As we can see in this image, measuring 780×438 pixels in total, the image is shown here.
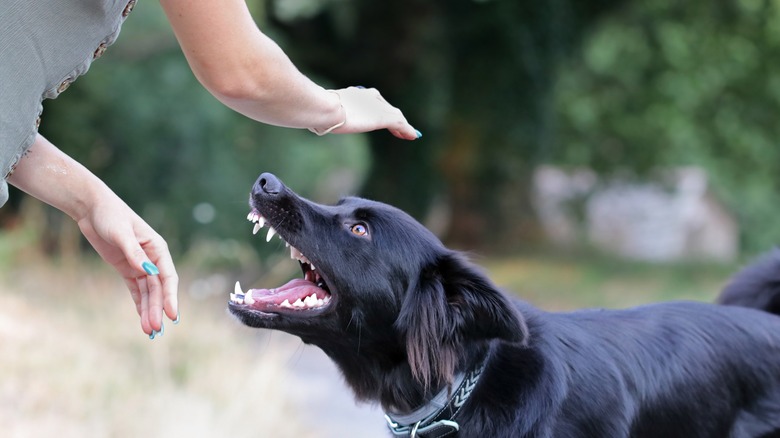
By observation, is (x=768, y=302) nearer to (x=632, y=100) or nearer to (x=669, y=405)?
(x=669, y=405)

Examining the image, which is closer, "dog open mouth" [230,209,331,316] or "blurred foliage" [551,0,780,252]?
"dog open mouth" [230,209,331,316]

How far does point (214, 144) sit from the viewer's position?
1215 cm

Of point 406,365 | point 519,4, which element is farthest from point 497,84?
point 406,365

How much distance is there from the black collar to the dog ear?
2.5 inches

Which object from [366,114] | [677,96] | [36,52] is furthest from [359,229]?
[677,96]

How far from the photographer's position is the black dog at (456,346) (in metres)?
2.90

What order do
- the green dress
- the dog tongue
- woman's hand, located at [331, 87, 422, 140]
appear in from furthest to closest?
the dog tongue, woman's hand, located at [331, 87, 422, 140], the green dress

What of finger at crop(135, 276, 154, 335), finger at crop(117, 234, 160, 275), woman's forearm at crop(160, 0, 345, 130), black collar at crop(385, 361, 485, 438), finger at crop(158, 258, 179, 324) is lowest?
black collar at crop(385, 361, 485, 438)

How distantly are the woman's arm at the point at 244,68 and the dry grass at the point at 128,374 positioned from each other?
272 cm

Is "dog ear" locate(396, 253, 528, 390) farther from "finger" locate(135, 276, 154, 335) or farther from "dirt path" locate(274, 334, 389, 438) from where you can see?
"dirt path" locate(274, 334, 389, 438)

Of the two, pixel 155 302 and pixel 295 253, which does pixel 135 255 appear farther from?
pixel 295 253

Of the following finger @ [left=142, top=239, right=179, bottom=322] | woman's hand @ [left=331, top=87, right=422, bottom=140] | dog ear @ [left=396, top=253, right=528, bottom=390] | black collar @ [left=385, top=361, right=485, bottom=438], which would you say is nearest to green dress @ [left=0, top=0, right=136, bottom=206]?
finger @ [left=142, top=239, right=179, bottom=322]

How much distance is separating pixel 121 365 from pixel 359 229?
121 inches

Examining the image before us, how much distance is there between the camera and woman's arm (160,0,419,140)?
79.2 inches
